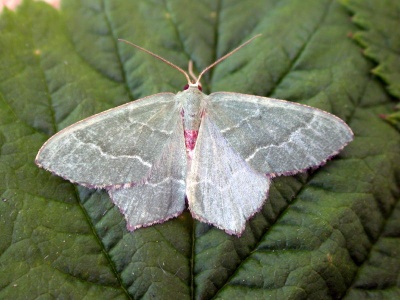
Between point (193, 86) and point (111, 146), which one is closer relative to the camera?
point (111, 146)

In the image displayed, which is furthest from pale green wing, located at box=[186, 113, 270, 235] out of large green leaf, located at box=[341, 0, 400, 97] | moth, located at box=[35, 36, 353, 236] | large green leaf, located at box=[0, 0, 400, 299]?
large green leaf, located at box=[341, 0, 400, 97]

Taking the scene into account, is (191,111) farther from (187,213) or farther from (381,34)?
(381,34)

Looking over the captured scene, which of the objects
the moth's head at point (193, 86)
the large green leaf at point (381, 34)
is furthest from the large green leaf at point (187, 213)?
the moth's head at point (193, 86)

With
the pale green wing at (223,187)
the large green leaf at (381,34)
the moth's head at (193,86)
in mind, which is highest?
the moth's head at (193,86)

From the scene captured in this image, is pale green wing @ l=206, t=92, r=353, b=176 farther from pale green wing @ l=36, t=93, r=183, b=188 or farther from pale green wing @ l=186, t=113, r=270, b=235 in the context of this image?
pale green wing @ l=36, t=93, r=183, b=188

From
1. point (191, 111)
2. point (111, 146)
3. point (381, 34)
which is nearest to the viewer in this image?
point (111, 146)

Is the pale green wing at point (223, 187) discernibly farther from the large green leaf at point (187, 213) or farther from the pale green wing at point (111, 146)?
the pale green wing at point (111, 146)

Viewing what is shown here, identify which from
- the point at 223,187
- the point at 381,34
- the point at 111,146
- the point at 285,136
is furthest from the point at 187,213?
the point at 381,34

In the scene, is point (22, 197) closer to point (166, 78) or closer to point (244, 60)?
point (166, 78)
